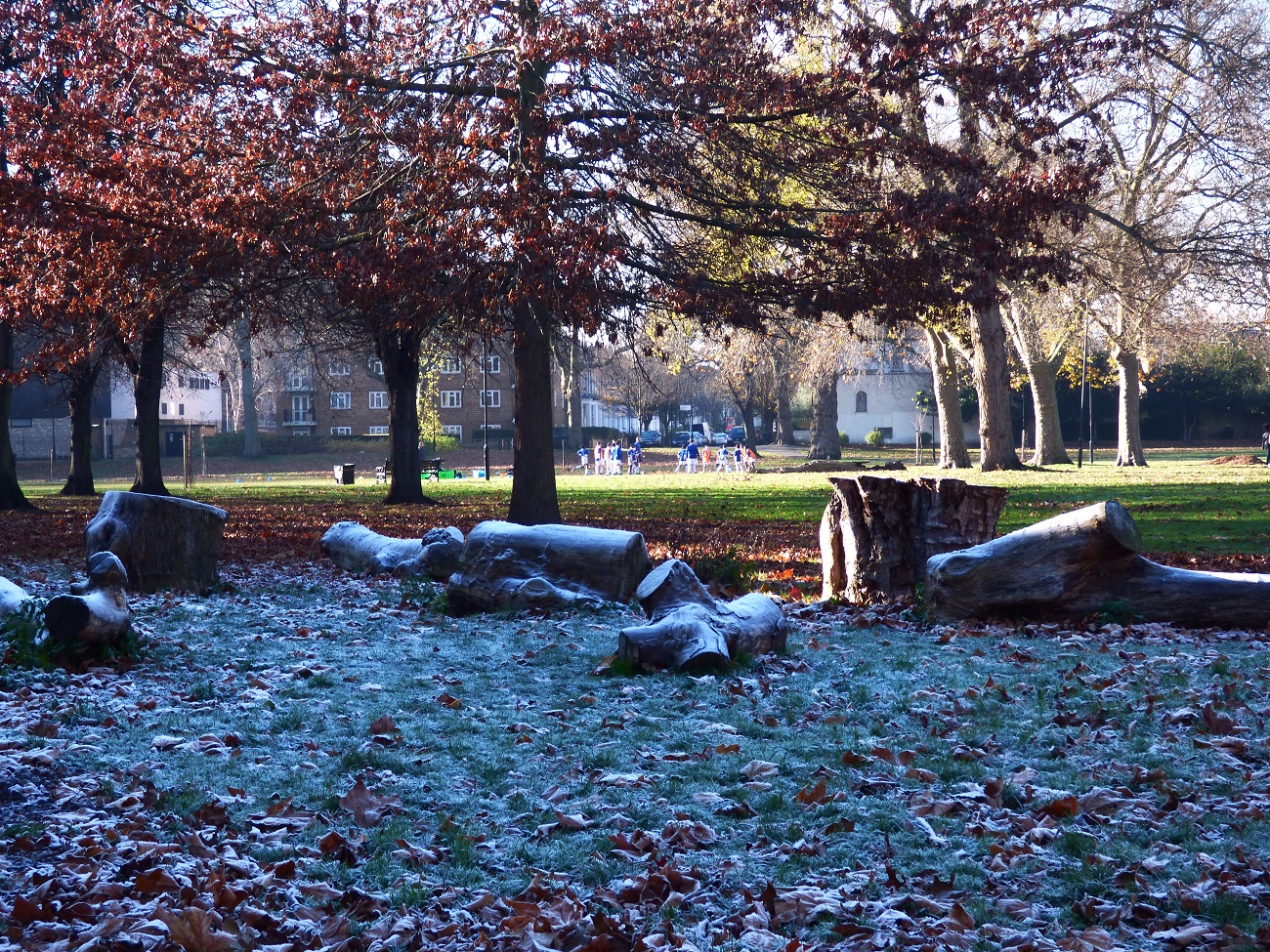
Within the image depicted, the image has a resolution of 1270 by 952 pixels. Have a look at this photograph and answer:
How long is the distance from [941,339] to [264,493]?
19726mm

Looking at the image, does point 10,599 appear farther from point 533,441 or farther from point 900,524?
point 533,441

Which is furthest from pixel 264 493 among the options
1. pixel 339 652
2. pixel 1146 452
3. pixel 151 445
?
pixel 1146 452

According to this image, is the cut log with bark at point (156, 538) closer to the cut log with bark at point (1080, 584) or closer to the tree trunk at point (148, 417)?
the cut log with bark at point (1080, 584)

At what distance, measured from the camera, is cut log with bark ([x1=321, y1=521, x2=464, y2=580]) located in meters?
10.9

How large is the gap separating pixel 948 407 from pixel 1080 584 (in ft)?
95.1

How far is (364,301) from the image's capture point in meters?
13.7

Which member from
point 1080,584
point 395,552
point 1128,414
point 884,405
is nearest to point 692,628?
point 1080,584

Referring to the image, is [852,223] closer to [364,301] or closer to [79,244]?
[364,301]

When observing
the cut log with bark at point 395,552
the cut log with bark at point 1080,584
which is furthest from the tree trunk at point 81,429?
the cut log with bark at point 1080,584

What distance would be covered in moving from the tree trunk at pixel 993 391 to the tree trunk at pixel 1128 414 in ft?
21.3

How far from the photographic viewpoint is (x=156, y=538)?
10.1 metres

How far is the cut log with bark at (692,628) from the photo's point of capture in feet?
22.6

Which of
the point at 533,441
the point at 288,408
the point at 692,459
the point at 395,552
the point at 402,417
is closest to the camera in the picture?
the point at 395,552

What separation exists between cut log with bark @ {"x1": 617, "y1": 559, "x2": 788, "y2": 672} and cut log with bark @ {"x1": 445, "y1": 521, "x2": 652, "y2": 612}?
5.67 ft
